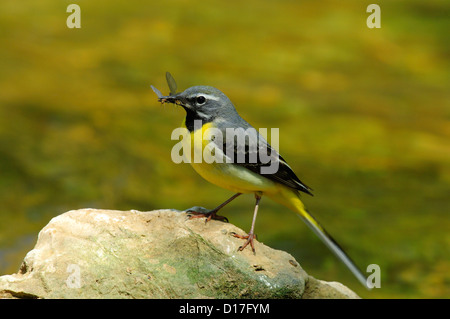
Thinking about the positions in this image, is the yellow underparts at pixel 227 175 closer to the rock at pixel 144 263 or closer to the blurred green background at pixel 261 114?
the rock at pixel 144 263

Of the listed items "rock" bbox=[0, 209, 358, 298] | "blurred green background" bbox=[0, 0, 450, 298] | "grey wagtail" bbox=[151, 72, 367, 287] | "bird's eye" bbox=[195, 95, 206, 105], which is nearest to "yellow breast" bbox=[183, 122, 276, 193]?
"grey wagtail" bbox=[151, 72, 367, 287]

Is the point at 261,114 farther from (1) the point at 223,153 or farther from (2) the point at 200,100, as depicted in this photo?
(1) the point at 223,153

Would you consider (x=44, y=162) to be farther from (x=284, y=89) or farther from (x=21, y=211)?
(x=284, y=89)

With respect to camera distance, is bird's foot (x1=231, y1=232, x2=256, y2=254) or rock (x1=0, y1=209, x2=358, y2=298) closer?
rock (x1=0, y1=209, x2=358, y2=298)

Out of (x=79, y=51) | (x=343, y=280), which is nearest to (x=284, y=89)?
(x=79, y=51)

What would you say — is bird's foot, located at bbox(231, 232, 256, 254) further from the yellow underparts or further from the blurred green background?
the blurred green background

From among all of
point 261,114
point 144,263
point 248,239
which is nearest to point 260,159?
point 248,239
